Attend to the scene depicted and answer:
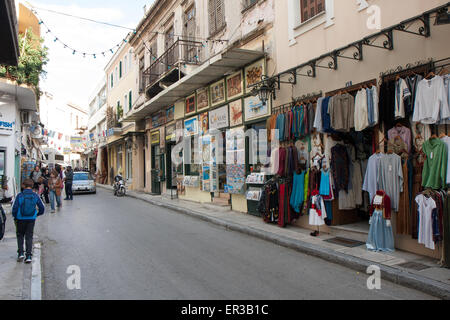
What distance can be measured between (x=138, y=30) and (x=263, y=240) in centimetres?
1926

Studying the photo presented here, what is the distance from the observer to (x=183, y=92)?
15.5m

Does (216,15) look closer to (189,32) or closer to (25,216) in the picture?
(189,32)

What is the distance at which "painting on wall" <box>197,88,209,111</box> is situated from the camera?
14164mm

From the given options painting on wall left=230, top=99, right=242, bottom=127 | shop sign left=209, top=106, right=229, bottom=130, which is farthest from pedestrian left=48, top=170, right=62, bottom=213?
painting on wall left=230, top=99, right=242, bottom=127

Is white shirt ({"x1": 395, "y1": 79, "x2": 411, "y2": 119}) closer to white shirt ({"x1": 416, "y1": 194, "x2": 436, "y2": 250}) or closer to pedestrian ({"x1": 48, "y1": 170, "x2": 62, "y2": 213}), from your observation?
white shirt ({"x1": 416, "y1": 194, "x2": 436, "y2": 250})

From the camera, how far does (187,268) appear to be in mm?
5840

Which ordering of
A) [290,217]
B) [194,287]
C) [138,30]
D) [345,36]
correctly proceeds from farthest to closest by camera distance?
1. [138,30]
2. [290,217]
3. [345,36]
4. [194,287]

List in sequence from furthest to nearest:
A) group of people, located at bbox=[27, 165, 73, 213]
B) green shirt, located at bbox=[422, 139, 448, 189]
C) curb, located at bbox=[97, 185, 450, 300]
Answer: group of people, located at bbox=[27, 165, 73, 213] → green shirt, located at bbox=[422, 139, 448, 189] → curb, located at bbox=[97, 185, 450, 300]

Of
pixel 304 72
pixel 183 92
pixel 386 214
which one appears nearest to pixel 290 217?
pixel 386 214

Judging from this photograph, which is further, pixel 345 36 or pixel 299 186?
pixel 299 186

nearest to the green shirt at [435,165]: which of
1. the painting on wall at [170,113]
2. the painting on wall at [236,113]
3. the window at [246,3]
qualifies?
the painting on wall at [236,113]

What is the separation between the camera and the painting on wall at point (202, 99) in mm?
14164

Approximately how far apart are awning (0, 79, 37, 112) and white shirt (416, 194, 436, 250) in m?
17.4

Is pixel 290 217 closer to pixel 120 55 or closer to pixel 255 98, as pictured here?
pixel 255 98
